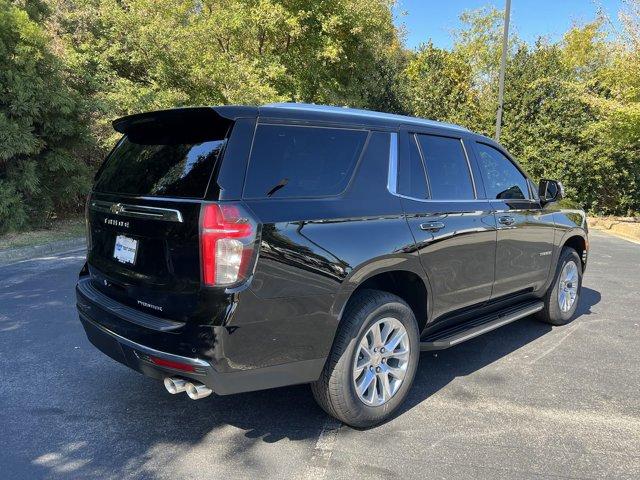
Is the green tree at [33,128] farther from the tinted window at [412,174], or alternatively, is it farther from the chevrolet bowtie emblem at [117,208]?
the tinted window at [412,174]

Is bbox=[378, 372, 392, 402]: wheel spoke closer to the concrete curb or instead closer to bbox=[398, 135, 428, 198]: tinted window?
bbox=[398, 135, 428, 198]: tinted window

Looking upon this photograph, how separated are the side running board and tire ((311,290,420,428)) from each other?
0.64 feet

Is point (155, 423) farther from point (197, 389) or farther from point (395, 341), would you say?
point (395, 341)

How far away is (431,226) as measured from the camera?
3.53 m

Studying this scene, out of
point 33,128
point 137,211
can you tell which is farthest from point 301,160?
point 33,128

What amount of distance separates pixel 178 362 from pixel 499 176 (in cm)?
324

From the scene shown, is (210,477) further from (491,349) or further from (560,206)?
(560,206)

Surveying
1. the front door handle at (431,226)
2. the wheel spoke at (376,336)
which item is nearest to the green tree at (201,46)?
the front door handle at (431,226)

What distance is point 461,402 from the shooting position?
3646mm

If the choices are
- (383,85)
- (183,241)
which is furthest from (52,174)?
(383,85)

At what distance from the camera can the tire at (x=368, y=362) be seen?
119 inches

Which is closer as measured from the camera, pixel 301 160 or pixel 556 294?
pixel 301 160

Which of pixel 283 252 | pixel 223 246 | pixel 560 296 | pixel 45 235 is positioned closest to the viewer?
pixel 223 246

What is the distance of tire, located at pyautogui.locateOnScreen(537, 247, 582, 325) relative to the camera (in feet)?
17.1
